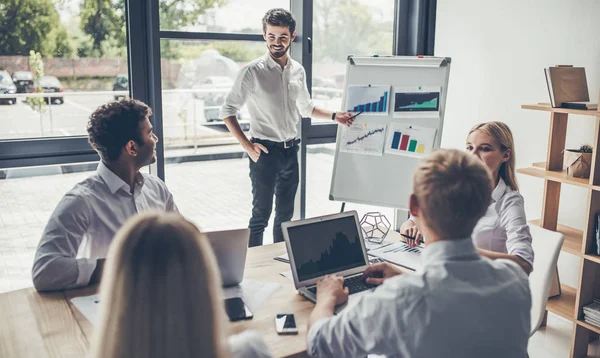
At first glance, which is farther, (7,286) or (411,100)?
(411,100)

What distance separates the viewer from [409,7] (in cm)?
432

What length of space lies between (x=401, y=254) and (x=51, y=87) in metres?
2.22

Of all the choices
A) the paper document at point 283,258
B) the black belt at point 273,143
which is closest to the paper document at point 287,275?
the paper document at point 283,258

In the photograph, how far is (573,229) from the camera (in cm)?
333

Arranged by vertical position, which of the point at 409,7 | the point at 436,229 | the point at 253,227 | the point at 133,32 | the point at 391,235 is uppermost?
the point at 409,7

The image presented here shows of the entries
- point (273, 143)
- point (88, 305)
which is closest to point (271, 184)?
point (273, 143)

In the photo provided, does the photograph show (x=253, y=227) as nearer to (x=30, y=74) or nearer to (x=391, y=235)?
(x=391, y=235)

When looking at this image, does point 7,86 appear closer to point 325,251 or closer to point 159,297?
point 325,251

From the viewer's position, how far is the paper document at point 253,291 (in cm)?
181

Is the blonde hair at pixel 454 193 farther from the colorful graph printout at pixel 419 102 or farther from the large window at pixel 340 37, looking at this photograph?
the large window at pixel 340 37

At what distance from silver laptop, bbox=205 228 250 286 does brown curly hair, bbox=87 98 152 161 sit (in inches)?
22.2

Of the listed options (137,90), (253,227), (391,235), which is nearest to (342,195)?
(253,227)

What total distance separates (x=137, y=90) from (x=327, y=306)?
87.8 inches

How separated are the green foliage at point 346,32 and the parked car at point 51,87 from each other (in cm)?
173
